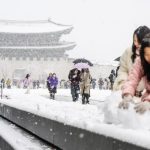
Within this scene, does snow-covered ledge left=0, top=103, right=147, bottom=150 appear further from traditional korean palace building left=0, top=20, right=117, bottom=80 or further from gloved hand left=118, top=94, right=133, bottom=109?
traditional korean palace building left=0, top=20, right=117, bottom=80

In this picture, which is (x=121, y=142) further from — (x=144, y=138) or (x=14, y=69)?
(x=14, y=69)

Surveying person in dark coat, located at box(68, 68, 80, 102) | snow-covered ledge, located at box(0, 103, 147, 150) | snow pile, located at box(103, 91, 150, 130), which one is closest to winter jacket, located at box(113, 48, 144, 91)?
snow-covered ledge, located at box(0, 103, 147, 150)

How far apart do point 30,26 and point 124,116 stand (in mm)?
63290

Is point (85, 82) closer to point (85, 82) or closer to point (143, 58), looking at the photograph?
point (85, 82)

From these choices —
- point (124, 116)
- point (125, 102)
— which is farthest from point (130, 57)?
point (124, 116)

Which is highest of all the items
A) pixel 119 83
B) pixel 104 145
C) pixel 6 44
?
pixel 6 44

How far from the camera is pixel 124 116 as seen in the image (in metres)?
2.67

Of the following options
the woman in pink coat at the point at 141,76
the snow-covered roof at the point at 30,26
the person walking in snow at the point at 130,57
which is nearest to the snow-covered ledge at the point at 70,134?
the woman in pink coat at the point at 141,76

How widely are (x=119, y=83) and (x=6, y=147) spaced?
50.1 inches

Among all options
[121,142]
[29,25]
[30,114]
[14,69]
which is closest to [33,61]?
[14,69]

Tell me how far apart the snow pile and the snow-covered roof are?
193ft

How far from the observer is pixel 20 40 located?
61.7 meters

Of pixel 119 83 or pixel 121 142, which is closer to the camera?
pixel 121 142

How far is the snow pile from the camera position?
2.40 metres
